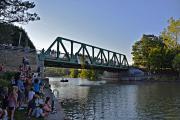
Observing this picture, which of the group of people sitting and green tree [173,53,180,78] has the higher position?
green tree [173,53,180,78]

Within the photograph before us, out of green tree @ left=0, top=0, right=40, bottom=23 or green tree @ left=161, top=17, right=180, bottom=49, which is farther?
green tree @ left=161, top=17, right=180, bottom=49

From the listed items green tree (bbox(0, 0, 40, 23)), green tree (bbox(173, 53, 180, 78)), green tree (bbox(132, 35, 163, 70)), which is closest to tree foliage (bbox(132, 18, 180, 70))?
green tree (bbox(132, 35, 163, 70))

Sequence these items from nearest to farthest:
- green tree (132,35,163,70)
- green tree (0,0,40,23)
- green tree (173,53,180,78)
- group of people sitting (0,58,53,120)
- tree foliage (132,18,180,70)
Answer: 1. group of people sitting (0,58,53,120)
2. green tree (0,0,40,23)
3. green tree (173,53,180,78)
4. tree foliage (132,18,180,70)
5. green tree (132,35,163,70)

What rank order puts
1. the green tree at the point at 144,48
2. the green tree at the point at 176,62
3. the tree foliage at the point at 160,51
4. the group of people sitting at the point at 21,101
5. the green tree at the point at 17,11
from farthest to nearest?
1. the green tree at the point at 144,48
2. the tree foliage at the point at 160,51
3. the green tree at the point at 176,62
4. the green tree at the point at 17,11
5. the group of people sitting at the point at 21,101

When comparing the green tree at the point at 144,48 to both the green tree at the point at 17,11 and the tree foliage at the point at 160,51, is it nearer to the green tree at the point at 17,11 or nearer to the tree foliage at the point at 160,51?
the tree foliage at the point at 160,51

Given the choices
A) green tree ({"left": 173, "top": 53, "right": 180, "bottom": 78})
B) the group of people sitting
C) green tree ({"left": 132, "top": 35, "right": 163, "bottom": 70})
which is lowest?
Result: the group of people sitting

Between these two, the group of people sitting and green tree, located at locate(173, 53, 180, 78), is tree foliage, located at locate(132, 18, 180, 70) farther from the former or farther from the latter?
the group of people sitting

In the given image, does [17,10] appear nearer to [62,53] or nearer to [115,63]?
[62,53]

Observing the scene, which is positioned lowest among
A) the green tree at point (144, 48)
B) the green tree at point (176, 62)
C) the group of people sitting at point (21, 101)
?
the group of people sitting at point (21, 101)

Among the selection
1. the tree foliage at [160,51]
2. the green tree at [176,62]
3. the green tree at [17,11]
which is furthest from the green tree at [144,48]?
the green tree at [17,11]

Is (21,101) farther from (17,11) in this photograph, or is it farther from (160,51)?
(160,51)

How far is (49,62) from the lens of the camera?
250ft

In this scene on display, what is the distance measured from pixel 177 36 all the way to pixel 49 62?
53.5 metres

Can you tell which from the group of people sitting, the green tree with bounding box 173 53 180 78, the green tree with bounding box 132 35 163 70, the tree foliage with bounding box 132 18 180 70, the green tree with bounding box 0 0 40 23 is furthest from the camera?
the green tree with bounding box 132 35 163 70
